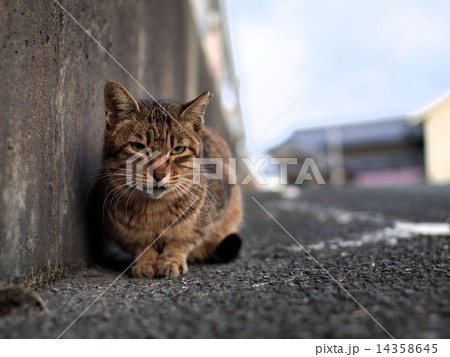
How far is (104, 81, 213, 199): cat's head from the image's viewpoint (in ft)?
5.68

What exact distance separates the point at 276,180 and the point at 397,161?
264 inches

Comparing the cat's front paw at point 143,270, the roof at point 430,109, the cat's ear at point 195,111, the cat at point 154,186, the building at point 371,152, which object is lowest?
the cat's front paw at point 143,270

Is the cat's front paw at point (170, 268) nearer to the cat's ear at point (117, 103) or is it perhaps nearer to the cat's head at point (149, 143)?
the cat's head at point (149, 143)

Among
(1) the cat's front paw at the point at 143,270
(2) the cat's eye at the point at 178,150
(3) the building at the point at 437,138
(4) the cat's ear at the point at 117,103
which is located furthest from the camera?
(3) the building at the point at 437,138

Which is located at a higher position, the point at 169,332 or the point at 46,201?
the point at 46,201

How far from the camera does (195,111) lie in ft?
6.54

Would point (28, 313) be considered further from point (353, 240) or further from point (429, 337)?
point (353, 240)

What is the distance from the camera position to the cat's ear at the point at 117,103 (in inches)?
69.6

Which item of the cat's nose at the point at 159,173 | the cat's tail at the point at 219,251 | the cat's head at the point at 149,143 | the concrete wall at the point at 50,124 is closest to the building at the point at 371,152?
the cat's tail at the point at 219,251

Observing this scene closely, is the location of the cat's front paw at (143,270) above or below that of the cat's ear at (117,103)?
below

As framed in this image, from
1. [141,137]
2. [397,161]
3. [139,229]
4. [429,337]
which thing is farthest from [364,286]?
[397,161]

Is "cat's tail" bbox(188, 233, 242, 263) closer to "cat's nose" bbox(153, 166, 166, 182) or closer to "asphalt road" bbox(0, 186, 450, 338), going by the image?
"asphalt road" bbox(0, 186, 450, 338)

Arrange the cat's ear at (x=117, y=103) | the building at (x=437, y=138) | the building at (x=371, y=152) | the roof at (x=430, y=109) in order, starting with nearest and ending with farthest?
the cat's ear at (x=117, y=103), the roof at (x=430, y=109), the building at (x=437, y=138), the building at (x=371, y=152)

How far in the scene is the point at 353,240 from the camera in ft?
8.41
